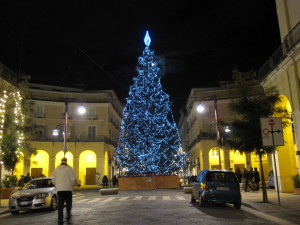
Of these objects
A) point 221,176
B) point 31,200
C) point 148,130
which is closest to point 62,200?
point 31,200

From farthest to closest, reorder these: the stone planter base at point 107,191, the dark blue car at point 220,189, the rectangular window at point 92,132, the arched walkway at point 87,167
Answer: the rectangular window at point 92,132 → the arched walkway at point 87,167 → the stone planter base at point 107,191 → the dark blue car at point 220,189

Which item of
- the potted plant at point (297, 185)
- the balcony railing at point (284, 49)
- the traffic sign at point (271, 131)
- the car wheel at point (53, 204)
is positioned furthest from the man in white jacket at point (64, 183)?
the potted plant at point (297, 185)

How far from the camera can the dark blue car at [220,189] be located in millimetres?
14344

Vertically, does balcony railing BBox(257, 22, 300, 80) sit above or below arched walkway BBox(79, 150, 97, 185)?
above

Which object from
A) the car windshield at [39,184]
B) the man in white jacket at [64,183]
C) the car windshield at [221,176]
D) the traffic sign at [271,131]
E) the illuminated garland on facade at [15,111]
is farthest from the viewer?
the illuminated garland on facade at [15,111]

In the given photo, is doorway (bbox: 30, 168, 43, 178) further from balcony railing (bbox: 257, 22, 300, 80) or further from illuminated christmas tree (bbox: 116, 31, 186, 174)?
balcony railing (bbox: 257, 22, 300, 80)

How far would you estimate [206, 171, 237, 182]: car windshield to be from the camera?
15.0 m

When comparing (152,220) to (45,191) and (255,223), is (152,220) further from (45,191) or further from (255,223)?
(45,191)

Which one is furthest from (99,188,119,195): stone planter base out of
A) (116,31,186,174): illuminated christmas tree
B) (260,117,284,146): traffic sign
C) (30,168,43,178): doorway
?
(30,168,43,178): doorway

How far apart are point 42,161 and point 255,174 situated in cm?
3464

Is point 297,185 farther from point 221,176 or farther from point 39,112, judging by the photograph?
point 39,112

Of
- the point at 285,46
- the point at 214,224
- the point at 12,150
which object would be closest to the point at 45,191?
the point at 12,150

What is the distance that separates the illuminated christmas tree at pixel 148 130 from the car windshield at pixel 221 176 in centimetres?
2118

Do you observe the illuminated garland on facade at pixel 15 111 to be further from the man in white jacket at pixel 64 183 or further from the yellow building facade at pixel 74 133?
the yellow building facade at pixel 74 133
